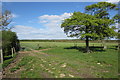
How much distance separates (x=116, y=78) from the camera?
5.34 metres

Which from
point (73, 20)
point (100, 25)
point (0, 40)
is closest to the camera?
point (0, 40)

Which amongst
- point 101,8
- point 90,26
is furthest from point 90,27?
point 101,8

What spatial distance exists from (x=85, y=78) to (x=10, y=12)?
17.2 metres

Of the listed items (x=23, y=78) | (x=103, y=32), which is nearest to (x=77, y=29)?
(x=103, y=32)

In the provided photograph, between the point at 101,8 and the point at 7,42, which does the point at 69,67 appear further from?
the point at 101,8

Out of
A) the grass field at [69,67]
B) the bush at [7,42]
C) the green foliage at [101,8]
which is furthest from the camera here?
the green foliage at [101,8]

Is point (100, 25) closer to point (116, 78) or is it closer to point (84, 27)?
point (84, 27)

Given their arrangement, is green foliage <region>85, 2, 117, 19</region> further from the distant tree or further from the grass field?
the grass field

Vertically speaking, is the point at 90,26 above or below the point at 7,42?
above

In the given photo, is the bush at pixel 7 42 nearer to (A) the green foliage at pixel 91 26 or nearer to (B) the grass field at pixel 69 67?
(B) the grass field at pixel 69 67

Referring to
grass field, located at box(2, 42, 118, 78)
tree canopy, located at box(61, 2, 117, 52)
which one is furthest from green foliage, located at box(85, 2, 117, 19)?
grass field, located at box(2, 42, 118, 78)

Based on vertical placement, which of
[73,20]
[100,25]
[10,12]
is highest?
[10,12]

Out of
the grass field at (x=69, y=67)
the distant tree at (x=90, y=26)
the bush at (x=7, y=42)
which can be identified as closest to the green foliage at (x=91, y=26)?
the distant tree at (x=90, y=26)

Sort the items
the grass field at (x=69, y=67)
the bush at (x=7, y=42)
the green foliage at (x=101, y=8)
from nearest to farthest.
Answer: the grass field at (x=69, y=67) < the bush at (x=7, y=42) < the green foliage at (x=101, y=8)
